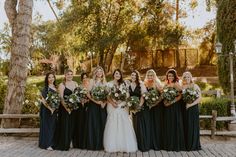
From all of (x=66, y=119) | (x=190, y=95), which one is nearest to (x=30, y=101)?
(x=66, y=119)

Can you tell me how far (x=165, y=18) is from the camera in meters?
32.5

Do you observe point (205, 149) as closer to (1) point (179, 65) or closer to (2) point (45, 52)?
(1) point (179, 65)

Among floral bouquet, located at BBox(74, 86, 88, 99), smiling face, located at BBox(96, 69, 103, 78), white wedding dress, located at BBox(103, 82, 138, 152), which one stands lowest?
white wedding dress, located at BBox(103, 82, 138, 152)

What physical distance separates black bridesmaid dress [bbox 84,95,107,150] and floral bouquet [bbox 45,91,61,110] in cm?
82

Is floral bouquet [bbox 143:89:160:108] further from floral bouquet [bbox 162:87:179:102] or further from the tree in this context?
the tree

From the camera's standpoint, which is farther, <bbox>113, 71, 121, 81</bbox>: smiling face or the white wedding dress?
<bbox>113, 71, 121, 81</bbox>: smiling face

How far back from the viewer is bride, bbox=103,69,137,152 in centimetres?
1077

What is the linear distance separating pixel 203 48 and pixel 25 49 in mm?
24422

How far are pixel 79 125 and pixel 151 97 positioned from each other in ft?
6.85

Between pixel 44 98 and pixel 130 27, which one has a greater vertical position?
pixel 130 27

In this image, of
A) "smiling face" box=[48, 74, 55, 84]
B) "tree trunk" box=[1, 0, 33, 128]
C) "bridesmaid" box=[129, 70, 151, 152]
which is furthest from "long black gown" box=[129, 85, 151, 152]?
"tree trunk" box=[1, 0, 33, 128]

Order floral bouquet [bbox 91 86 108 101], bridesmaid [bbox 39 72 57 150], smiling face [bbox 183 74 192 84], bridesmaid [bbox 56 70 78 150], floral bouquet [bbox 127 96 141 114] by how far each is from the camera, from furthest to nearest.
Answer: bridesmaid [bbox 39 72 57 150] < bridesmaid [bbox 56 70 78 150] < smiling face [bbox 183 74 192 84] < floral bouquet [bbox 91 86 108 101] < floral bouquet [bbox 127 96 141 114]

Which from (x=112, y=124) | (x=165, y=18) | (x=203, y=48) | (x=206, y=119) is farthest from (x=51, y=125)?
(x=203, y=48)

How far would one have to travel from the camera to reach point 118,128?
10.9 m
